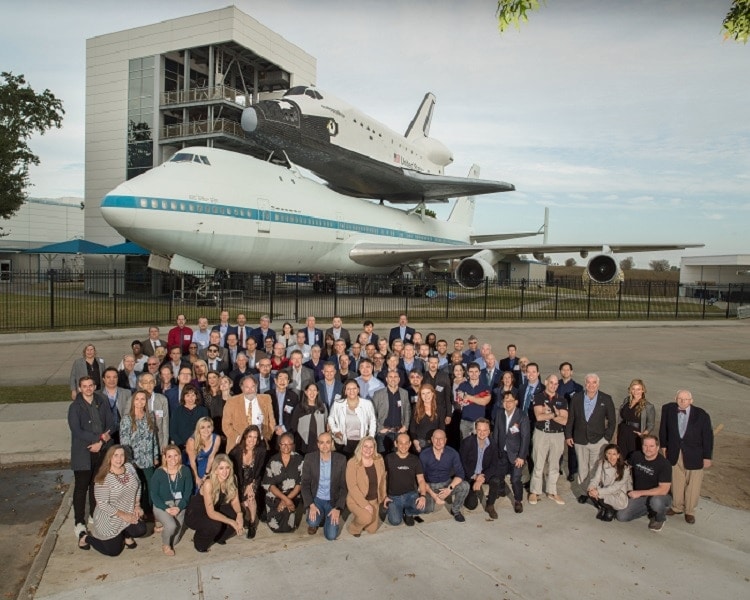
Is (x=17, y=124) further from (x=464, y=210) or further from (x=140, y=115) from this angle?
(x=464, y=210)

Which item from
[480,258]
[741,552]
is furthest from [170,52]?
[741,552]

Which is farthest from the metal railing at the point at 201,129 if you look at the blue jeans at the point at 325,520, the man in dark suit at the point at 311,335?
the blue jeans at the point at 325,520

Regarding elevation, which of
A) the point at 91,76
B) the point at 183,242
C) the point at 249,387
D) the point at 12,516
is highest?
the point at 91,76

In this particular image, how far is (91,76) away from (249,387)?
128 ft

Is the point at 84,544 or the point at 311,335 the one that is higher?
the point at 311,335

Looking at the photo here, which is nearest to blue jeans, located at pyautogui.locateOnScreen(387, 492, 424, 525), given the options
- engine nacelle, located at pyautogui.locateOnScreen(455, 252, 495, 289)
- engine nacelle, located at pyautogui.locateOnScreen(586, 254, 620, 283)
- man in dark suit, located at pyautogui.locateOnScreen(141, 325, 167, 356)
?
man in dark suit, located at pyautogui.locateOnScreen(141, 325, 167, 356)

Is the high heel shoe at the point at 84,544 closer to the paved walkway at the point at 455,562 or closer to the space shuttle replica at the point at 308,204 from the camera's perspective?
the paved walkway at the point at 455,562

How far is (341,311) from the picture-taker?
28.0 m

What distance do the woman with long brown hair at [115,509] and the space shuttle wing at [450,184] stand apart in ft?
105

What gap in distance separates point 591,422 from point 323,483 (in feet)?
11.3

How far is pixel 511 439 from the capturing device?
6816 millimetres

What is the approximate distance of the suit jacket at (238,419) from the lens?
6.88 m

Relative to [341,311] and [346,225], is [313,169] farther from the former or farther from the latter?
[341,311]

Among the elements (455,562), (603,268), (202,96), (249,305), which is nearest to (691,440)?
(455,562)
